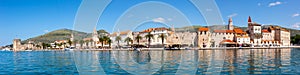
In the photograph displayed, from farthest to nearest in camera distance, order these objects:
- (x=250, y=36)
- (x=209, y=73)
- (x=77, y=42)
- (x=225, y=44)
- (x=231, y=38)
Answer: (x=77, y=42)
(x=250, y=36)
(x=231, y=38)
(x=225, y=44)
(x=209, y=73)

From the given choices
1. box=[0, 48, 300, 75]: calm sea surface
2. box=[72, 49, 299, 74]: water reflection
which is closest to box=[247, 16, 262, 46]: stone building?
box=[0, 48, 300, 75]: calm sea surface

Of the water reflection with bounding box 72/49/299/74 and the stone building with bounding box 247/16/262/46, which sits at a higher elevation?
the stone building with bounding box 247/16/262/46

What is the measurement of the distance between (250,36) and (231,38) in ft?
51.2

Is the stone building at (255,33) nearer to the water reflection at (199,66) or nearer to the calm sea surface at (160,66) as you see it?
the calm sea surface at (160,66)

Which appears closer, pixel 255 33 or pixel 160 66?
pixel 160 66

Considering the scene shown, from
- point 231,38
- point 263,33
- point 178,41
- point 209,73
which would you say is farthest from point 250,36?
point 209,73

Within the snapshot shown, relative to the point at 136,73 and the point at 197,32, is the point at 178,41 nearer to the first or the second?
the point at 197,32

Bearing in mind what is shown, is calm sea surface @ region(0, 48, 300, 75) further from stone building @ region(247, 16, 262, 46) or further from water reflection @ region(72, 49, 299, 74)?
stone building @ region(247, 16, 262, 46)

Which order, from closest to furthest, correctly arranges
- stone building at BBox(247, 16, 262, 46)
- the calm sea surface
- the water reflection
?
the water reflection → the calm sea surface → stone building at BBox(247, 16, 262, 46)

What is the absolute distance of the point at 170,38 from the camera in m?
129

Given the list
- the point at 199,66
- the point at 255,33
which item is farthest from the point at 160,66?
the point at 255,33

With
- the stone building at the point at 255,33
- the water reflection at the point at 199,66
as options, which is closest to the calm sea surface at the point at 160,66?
the water reflection at the point at 199,66

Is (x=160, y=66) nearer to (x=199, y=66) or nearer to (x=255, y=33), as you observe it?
(x=199, y=66)

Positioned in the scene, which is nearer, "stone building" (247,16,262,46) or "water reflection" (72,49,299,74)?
"water reflection" (72,49,299,74)
